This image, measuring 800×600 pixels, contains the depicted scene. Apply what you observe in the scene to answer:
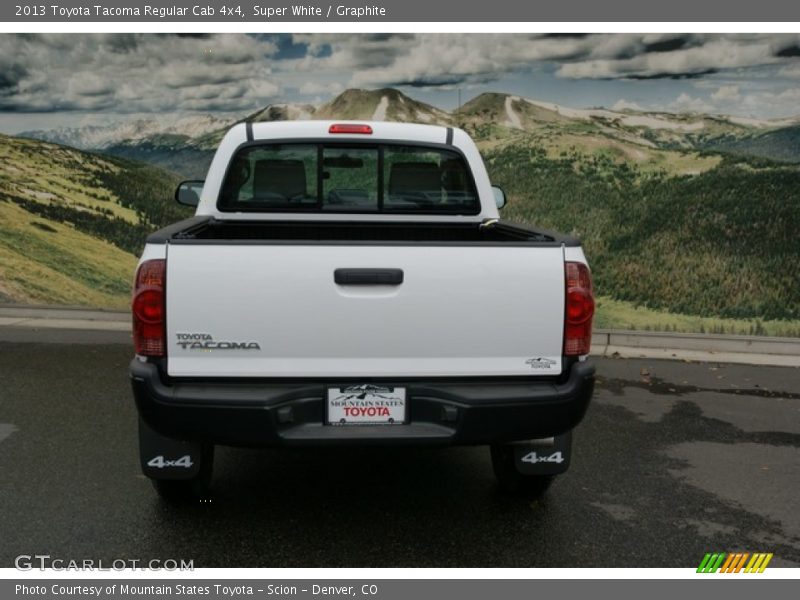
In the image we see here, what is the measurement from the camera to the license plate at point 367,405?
3760 mm

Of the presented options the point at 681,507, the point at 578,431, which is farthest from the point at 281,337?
the point at 578,431

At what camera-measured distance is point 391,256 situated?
3.66 meters

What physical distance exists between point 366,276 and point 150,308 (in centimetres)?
95

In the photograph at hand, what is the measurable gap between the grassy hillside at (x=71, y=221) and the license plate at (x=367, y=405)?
7785 millimetres

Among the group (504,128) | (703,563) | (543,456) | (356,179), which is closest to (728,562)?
(703,563)

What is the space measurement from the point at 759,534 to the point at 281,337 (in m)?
2.68

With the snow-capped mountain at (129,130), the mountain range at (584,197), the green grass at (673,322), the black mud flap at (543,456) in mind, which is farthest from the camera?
the snow-capped mountain at (129,130)

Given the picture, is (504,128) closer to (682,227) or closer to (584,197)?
(584,197)

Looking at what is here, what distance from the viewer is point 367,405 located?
3.78 m

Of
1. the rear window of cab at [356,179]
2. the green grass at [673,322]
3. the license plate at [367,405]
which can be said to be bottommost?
the green grass at [673,322]

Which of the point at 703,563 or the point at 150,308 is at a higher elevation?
the point at 150,308

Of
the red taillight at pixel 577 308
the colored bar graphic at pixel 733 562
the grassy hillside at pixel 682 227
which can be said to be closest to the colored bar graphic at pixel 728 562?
the colored bar graphic at pixel 733 562

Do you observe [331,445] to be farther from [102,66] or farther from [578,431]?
[102,66]
